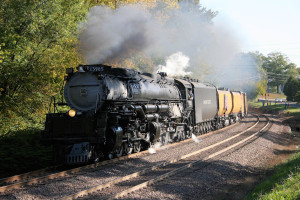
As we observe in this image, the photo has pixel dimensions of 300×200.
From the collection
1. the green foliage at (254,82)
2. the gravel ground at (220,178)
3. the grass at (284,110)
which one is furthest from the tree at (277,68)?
the gravel ground at (220,178)

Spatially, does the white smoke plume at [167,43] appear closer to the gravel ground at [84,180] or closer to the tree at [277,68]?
the gravel ground at [84,180]

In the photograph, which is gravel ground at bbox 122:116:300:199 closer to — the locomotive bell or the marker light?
the locomotive bell

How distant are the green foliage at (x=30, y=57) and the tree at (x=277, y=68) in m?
105

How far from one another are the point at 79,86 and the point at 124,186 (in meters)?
4.59

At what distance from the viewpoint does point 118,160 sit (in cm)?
1100

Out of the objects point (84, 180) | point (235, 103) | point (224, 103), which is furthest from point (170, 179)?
point (235, 103)

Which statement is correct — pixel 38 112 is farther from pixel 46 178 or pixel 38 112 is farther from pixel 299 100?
pixel 299 100

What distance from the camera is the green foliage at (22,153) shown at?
413 inches

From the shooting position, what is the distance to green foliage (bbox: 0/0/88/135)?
512 inches

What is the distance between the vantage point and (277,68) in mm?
108750

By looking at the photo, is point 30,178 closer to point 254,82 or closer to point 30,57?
point 30,57

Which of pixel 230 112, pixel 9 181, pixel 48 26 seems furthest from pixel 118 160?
pixel 230 112

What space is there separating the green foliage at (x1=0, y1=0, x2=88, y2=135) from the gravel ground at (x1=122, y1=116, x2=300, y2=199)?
7.92 m

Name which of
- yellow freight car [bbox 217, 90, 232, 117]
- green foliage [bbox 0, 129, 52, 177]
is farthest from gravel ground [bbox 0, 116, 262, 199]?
yellow freight car [bbox 217, 90, 232, 117]
